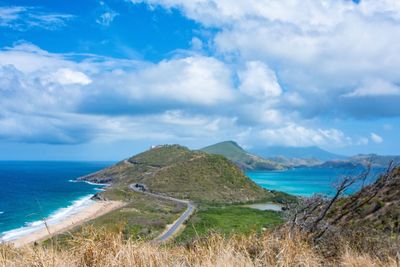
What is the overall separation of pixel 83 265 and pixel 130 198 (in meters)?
76.8

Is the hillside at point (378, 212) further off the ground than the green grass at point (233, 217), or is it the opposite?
the hillside at point (378, 212)

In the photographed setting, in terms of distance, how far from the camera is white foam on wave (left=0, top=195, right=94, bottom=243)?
47.2m

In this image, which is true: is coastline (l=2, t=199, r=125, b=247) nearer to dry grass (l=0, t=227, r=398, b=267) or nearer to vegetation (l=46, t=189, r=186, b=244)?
vegetation (l=46, t=189, r=186, b=244)

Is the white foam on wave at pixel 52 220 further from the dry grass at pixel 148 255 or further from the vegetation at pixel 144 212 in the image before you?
the dry grass at pixel 148 255

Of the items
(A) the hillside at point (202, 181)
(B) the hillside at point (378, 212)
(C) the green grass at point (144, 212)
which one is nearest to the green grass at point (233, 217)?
(C) the green grass at point (144, 212)

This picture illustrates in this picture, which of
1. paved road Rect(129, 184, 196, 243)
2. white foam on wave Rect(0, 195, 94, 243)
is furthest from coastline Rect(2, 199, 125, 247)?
paved road Rect(129, 184, 196, 243)

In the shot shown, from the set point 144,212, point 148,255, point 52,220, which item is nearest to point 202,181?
point 144,212

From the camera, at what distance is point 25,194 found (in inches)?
3578

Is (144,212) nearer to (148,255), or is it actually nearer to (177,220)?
(177,220)

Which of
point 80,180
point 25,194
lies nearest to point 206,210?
point 25,194

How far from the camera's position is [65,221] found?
53.1 meters

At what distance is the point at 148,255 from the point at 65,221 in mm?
51736

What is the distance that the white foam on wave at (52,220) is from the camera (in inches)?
1858

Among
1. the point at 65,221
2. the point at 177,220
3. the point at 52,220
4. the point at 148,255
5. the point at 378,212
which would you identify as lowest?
the point at 52,220
